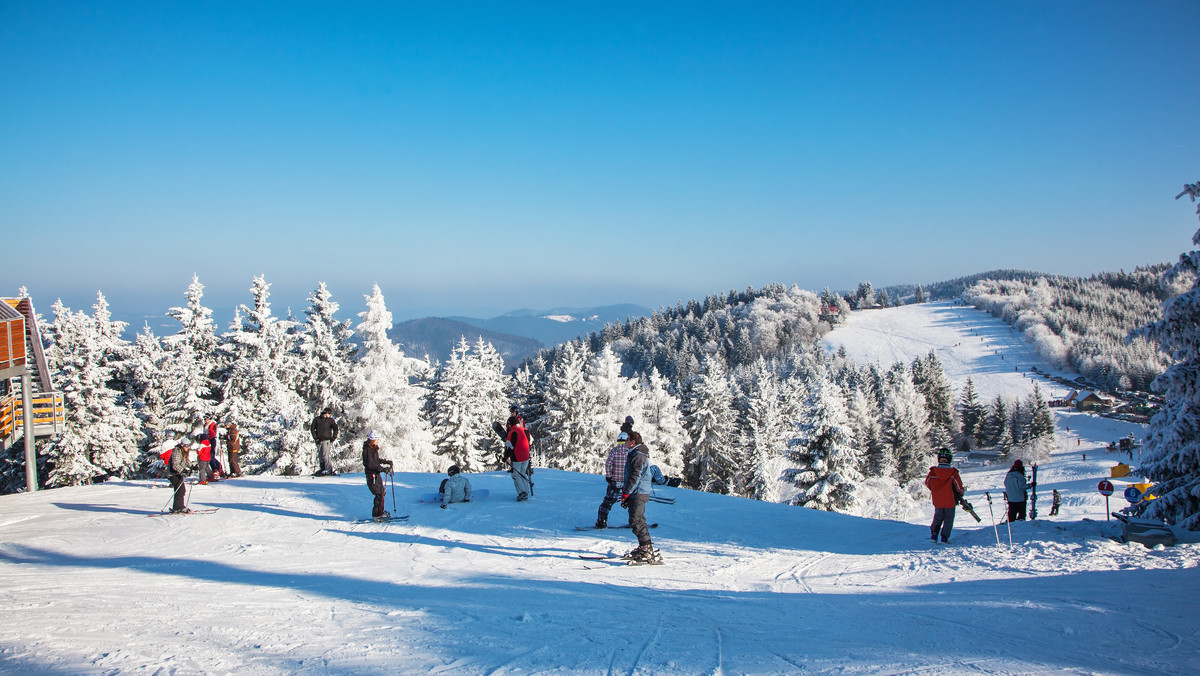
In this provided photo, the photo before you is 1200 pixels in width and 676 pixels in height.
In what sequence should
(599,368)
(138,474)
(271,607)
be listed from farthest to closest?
(599,368) → (138,474) → (271,607)

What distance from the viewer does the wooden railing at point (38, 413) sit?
67.8 ft

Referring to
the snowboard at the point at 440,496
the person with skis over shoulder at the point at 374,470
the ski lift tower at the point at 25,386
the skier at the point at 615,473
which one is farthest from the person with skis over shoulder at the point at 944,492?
the ski lift tower at the point at 25,386

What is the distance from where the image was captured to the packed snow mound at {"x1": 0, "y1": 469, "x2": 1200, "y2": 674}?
5.98 meters

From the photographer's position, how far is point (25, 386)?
62.3 feet

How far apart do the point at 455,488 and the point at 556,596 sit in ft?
23.8

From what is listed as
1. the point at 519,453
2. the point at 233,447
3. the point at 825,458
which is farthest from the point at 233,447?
the point at 825,458

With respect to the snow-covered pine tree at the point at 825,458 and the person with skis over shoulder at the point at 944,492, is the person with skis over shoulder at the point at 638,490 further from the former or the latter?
the snow-covered pine tree at the point at 825,458

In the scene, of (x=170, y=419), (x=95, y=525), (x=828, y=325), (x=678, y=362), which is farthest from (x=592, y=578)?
Answer: (x=828, y=325)

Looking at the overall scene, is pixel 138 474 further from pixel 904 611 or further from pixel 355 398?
pixel 904 611

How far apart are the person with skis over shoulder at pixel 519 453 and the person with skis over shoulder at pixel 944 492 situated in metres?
8.88

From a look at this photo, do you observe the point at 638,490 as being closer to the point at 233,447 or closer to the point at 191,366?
the point at 233,447

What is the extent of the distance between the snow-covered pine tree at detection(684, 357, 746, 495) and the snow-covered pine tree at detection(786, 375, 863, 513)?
18.0 metres

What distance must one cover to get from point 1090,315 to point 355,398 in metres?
198

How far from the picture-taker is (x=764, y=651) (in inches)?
246
